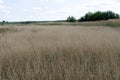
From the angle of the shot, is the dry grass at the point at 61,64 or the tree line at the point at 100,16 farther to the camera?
the tree line at the point at 100,16

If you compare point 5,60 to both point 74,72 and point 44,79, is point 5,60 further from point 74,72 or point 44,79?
point 74,72

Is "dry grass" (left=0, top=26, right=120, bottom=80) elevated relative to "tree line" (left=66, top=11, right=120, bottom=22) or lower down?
lower down

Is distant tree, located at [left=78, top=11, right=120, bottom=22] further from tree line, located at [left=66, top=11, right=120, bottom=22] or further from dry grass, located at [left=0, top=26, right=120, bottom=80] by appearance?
dry grass, located at [left=0, top=26, right=120, bottom=80]

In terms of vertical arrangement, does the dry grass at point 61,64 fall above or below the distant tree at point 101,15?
below

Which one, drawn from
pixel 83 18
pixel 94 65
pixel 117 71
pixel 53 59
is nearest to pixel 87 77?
pixel 117 71

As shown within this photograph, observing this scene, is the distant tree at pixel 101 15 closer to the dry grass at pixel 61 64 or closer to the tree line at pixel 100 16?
the tree line at pixel 100 16

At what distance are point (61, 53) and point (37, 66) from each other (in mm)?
1256

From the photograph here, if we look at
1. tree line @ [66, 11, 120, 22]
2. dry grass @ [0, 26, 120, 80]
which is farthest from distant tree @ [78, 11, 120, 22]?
dry grass @ [0, 26, 120, 80]

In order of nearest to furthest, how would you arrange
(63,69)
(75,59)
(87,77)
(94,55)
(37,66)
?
1. (87,77)
2. (63,69)
3. (37,66)
4. (75,59)
5. (94,55)

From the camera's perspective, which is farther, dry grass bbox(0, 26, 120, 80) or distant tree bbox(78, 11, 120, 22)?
distant tree bbox(78, 11, 120, 22)

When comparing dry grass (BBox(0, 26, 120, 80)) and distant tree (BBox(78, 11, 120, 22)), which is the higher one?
distant tree (BBox(78, 11, 120, 22))

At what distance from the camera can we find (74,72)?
327 centimetres

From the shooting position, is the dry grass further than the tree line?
No

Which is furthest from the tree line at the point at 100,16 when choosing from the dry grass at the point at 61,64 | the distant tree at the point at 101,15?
the dry grass at the point at 61,64
